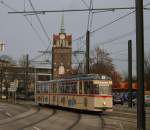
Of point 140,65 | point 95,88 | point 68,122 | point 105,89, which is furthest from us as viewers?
point 105,89

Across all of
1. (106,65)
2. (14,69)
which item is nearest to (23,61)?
(14,69)

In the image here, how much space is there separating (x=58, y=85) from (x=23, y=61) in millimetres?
62340

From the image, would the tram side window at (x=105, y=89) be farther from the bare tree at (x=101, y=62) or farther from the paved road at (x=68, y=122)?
the bare tree at (x=101, y=62)

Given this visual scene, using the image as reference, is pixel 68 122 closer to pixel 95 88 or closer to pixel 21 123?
pixel 21 123

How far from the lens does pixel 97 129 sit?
22.5m

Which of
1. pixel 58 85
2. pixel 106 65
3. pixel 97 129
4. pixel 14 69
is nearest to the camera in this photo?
pixel 97 129

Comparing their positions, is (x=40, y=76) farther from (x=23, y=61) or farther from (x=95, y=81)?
(x=95, y=81)

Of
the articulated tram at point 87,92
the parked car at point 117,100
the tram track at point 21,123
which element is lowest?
the tram track at point 21,123

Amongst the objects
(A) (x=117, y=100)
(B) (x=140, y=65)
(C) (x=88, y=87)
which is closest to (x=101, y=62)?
(A) (x=117, y=100)

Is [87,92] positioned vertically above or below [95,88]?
below

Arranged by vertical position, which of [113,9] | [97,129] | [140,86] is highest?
[113,9]

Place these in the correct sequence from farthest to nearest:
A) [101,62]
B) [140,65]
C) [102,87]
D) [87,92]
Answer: [101,62], [87,92], [102,87], [140,65]

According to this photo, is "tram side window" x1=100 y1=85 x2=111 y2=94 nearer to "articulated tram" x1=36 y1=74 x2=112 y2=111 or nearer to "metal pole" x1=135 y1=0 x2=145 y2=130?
"articulated tram" x1=36 y1=74 x2=112 y2=111

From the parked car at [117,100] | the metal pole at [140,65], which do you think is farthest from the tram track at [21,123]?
the parked car at [117,100]
